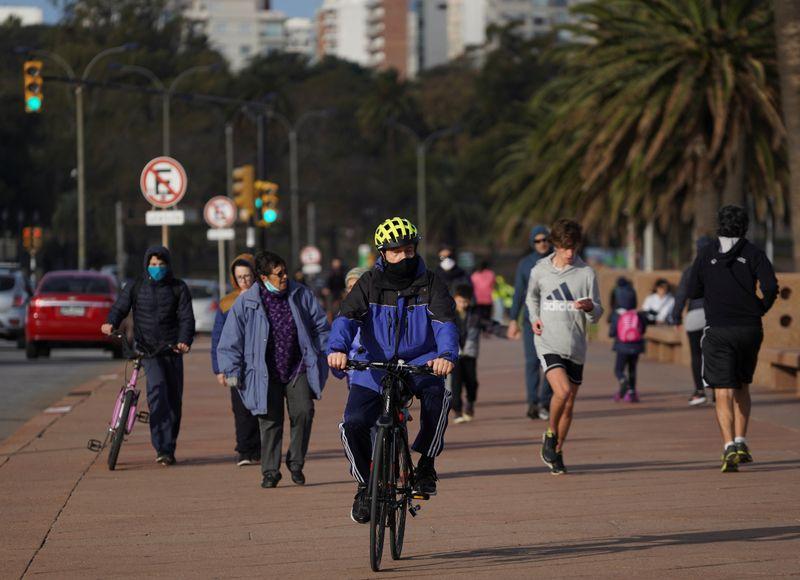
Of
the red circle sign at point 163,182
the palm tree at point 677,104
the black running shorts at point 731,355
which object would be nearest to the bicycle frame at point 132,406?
the black running shorts at point 731,355

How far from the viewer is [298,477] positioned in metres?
11.7

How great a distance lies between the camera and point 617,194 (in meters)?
30.8

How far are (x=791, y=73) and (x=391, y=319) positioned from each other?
15.1 meters

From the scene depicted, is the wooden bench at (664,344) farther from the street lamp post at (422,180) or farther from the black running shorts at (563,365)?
the street lamp post at (422,180)

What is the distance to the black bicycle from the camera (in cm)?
809

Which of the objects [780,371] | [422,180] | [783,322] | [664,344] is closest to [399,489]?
[780,371]

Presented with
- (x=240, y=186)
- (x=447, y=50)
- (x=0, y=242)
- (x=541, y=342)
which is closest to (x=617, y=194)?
(x=240, y=186)

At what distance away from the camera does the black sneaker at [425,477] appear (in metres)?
8.79

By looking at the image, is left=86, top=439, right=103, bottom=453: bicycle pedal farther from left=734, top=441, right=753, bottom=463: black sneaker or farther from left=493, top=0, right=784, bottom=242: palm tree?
left=493, top=0, right=784, bottom=242: palm tree

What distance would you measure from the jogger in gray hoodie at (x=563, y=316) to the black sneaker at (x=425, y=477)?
3.39 m

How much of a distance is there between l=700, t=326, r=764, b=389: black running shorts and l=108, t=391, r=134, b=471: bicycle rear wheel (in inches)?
161

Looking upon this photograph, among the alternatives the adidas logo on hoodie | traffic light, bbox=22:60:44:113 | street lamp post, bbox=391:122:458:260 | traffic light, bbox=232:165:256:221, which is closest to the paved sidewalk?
the adidas logo on hoodie

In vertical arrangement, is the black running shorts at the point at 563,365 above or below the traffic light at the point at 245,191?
below

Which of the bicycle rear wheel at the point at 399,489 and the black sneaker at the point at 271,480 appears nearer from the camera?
the bicycle rear wheel at the point at 399,489
